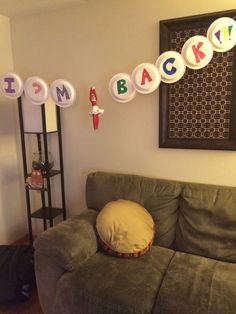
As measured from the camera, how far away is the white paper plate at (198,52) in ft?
5.44

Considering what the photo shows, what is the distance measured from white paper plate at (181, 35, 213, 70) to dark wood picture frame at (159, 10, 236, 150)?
0.64 feet

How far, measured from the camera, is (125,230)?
171cm

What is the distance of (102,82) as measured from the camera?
2.24m

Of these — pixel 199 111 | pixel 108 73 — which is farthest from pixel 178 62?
pixel 108 73

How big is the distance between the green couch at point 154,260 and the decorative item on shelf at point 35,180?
1.52ft

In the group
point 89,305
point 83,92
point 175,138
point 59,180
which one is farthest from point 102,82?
point 89,305

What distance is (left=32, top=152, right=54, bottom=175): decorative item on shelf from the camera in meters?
2.29

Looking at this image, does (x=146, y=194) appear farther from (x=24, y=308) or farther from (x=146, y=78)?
(x=24, y=308)

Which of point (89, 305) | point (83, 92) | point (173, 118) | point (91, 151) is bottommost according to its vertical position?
point (89, 305)

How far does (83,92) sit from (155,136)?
0.76 meters

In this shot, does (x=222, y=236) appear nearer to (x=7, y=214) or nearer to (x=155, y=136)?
(x=155, y=136)

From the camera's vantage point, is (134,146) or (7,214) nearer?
(134,146)

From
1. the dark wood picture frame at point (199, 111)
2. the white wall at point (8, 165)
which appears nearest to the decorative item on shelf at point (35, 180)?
the white wall at point (8, 165)

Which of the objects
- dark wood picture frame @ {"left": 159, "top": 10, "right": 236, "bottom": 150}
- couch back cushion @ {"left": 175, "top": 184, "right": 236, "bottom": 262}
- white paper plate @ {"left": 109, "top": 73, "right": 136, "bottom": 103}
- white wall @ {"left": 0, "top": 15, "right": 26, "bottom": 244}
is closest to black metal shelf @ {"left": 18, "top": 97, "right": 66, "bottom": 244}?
white wall @ {"left": 0, "top": 15, "right": 26, "bottom": 244}
